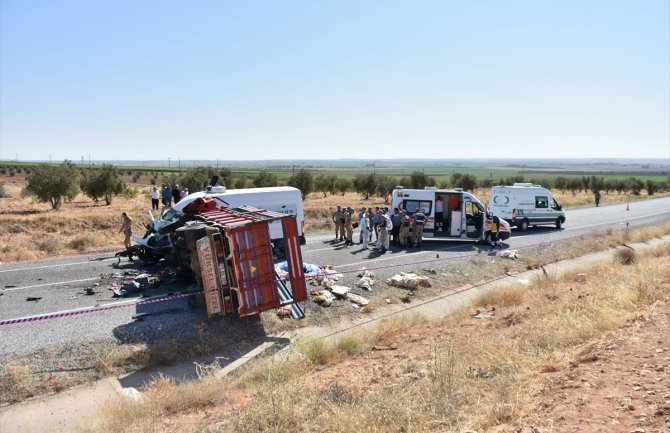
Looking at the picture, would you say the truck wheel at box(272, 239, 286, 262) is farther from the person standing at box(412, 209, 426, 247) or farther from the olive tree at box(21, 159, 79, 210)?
the olive tree at box(21, 159, 79, 210)

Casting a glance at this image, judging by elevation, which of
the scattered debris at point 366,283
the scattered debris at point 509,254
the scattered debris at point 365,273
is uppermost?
the scattered debris at point 365,273

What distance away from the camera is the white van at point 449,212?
2123 cm

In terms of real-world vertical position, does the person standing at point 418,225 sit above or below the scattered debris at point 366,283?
above

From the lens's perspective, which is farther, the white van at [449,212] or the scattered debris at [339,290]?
the white van at [449,212]

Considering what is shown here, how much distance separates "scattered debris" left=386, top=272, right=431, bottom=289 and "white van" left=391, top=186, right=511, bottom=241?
6.16 metres

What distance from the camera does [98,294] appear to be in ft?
41.8

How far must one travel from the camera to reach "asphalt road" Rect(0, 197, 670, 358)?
1016 centimetres

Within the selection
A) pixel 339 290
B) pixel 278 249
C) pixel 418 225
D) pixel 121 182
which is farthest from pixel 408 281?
pixel 121 182

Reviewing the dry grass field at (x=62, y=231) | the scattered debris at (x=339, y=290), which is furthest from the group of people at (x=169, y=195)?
the scattered debris at (x=339, y=290)

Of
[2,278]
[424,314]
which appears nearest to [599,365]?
[424,314]

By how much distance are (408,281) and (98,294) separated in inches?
338

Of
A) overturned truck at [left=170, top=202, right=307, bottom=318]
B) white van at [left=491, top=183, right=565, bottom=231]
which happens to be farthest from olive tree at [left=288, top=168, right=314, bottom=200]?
overturned truck at [left=170, top=202, right=307, bottom=318]

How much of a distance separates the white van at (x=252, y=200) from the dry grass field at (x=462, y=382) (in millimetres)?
7279

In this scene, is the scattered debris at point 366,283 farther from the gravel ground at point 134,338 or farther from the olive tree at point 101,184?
the olive tree at point 101,184
